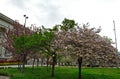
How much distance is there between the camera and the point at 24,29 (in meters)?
36.5

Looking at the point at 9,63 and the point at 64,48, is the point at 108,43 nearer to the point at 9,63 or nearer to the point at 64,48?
the point at 64,48

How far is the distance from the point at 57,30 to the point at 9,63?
27350mm

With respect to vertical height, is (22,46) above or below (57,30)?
below

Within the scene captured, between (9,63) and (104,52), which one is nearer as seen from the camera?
(104,52)

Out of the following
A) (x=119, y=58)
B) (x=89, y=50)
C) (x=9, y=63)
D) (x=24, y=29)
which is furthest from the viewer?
(x=9, y=63)

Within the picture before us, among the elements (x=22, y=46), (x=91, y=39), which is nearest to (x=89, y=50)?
(x=91, y=39)

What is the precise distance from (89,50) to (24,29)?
1575cm

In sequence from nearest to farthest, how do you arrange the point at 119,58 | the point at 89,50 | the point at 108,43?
the point at 89,50
the point at 108,43
the point at 119,58

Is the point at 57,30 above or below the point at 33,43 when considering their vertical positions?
above

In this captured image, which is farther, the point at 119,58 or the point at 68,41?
the point at 119,58

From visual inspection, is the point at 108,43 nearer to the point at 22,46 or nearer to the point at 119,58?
the point at 119,58

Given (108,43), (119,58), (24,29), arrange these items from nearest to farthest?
(108,43) → (119,58) → (24,29)

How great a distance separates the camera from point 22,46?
2669cm

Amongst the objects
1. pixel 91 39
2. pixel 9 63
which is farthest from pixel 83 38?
pixel 9 63
